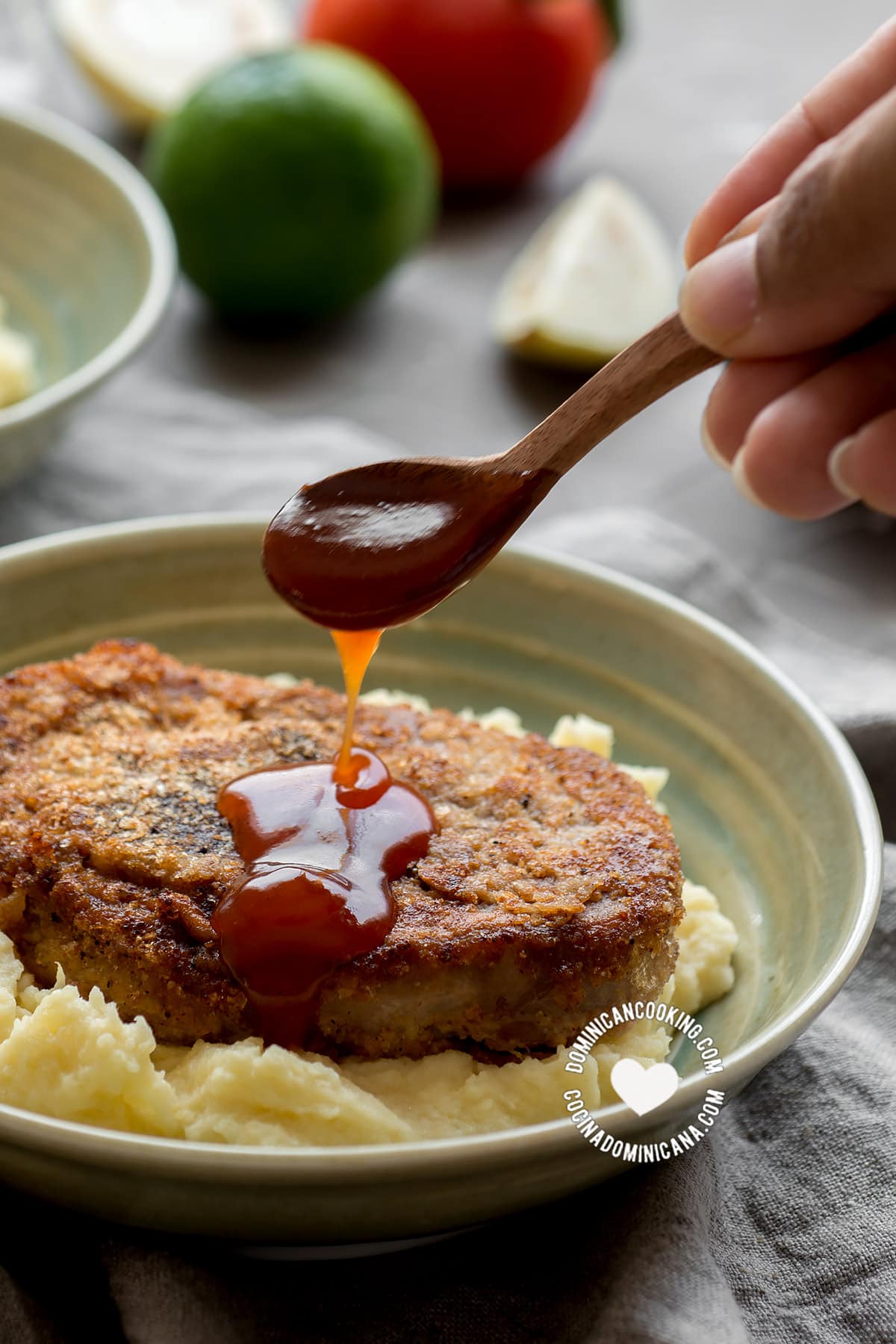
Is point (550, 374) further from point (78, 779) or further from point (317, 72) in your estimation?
point (78, 779)

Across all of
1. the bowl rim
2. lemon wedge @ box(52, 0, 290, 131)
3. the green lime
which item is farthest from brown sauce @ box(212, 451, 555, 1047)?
lemon wedge @ box(52, 0, 290, 131)

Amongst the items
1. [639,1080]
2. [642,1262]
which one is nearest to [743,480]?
[639,1080]

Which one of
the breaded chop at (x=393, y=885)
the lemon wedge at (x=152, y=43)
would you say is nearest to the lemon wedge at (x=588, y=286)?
the lemon wedge at (x=152, y=43)

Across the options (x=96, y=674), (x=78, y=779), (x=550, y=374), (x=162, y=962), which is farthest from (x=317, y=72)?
(x=162, y=962)

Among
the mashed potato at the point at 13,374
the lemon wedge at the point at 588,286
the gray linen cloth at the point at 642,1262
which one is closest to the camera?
the gray linen cloth at the point at 642,1262

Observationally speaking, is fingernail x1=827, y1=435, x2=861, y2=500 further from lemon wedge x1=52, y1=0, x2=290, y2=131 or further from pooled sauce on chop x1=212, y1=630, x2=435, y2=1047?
lemon wedge x1=52, y1=0, x2=290, y2=131

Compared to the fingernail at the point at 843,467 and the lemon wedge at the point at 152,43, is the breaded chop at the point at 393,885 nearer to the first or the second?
the fingernail at the point at 843,467

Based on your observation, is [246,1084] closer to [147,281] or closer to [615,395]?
[615,395]
